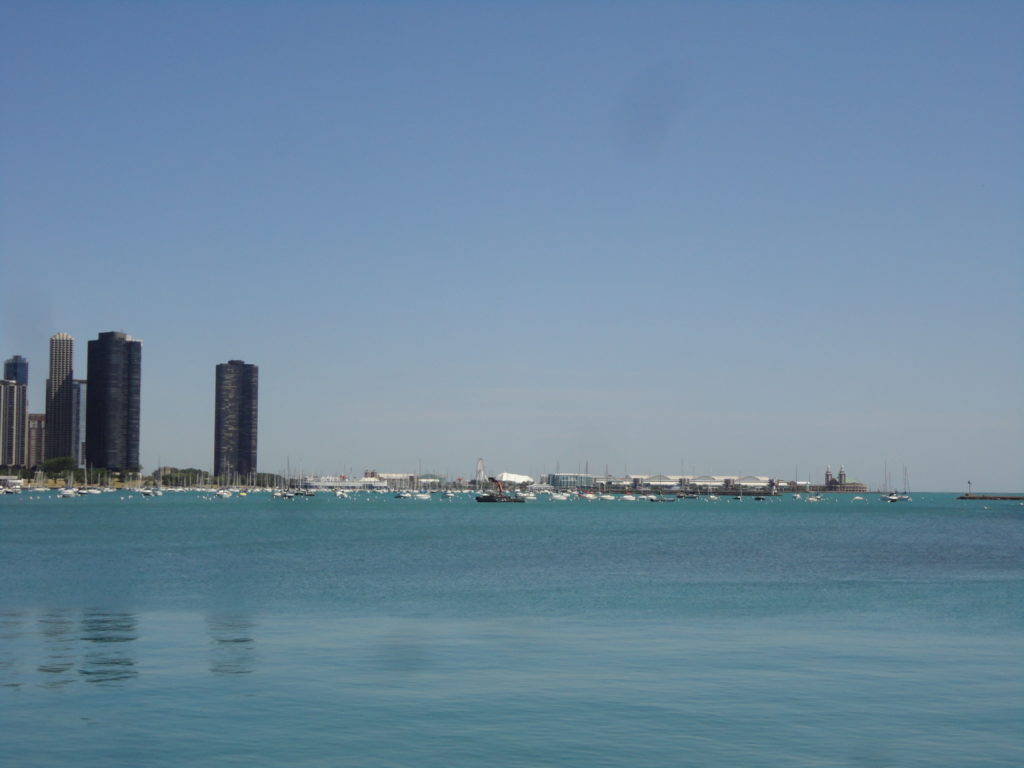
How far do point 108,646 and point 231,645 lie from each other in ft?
13.9

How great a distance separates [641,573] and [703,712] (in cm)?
4524

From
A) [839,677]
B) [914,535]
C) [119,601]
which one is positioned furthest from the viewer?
[914,535]

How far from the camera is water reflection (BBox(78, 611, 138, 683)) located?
3384 cm

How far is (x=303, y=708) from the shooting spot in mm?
29828

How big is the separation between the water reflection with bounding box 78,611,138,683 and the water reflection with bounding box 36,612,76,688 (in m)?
0.46

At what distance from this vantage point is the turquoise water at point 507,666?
26391 millimetres

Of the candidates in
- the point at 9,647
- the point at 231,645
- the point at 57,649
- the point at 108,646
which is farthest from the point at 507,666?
the point at 9,647

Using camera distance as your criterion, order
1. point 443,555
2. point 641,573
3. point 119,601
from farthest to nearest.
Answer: point 443,555
point 641,573
point 119,601

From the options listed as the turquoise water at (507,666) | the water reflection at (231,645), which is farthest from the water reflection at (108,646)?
the water reflection at (231,645)

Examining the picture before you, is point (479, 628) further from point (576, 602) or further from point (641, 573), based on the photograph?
point (641, 573)

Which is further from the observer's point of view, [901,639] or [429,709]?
[901,639]

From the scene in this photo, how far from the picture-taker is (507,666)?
36031 millimetres

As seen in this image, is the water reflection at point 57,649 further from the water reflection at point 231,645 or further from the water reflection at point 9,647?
the water reflection at point 231,645

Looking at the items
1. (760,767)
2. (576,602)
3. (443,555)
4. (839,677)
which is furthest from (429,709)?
(443,555)
